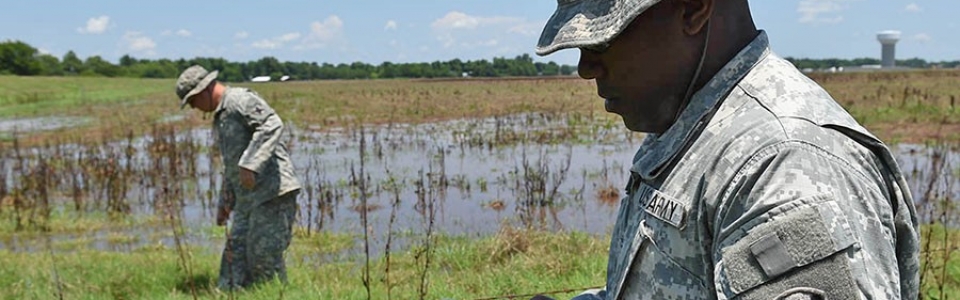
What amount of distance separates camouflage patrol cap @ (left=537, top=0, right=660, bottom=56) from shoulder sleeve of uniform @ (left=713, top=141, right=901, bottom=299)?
26cm

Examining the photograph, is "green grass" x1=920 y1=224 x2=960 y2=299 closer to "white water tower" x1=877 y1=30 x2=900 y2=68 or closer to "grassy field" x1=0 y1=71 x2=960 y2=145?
"grassy field" x1=0 y1=71 x2=960 y2=145

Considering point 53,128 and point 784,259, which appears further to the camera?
point 53,128

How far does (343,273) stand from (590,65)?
18.6ft

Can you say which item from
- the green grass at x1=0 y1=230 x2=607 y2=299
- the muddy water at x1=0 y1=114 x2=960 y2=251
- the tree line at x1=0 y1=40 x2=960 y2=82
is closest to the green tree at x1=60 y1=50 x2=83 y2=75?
the tree line at x1=0 y1=40 x2=960 y2=82

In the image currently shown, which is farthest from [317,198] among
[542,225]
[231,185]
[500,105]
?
[500,105]

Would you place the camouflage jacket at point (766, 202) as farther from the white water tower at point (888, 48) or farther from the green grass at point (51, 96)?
the white water tower at point (888, 48)

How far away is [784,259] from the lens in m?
1.08

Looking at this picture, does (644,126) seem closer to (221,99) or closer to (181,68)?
(221,99)

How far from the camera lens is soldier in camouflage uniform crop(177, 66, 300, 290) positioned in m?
5.79

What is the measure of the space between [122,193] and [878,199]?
11.7m

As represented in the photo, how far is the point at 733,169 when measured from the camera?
1176 mm

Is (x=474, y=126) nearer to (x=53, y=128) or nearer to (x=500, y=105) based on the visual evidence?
(x=500, y=105)

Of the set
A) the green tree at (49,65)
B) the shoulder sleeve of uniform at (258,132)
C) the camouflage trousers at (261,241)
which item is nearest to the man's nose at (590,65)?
the shoulder sleeve of uniform at (258,132)

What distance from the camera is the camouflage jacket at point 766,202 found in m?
1.07
